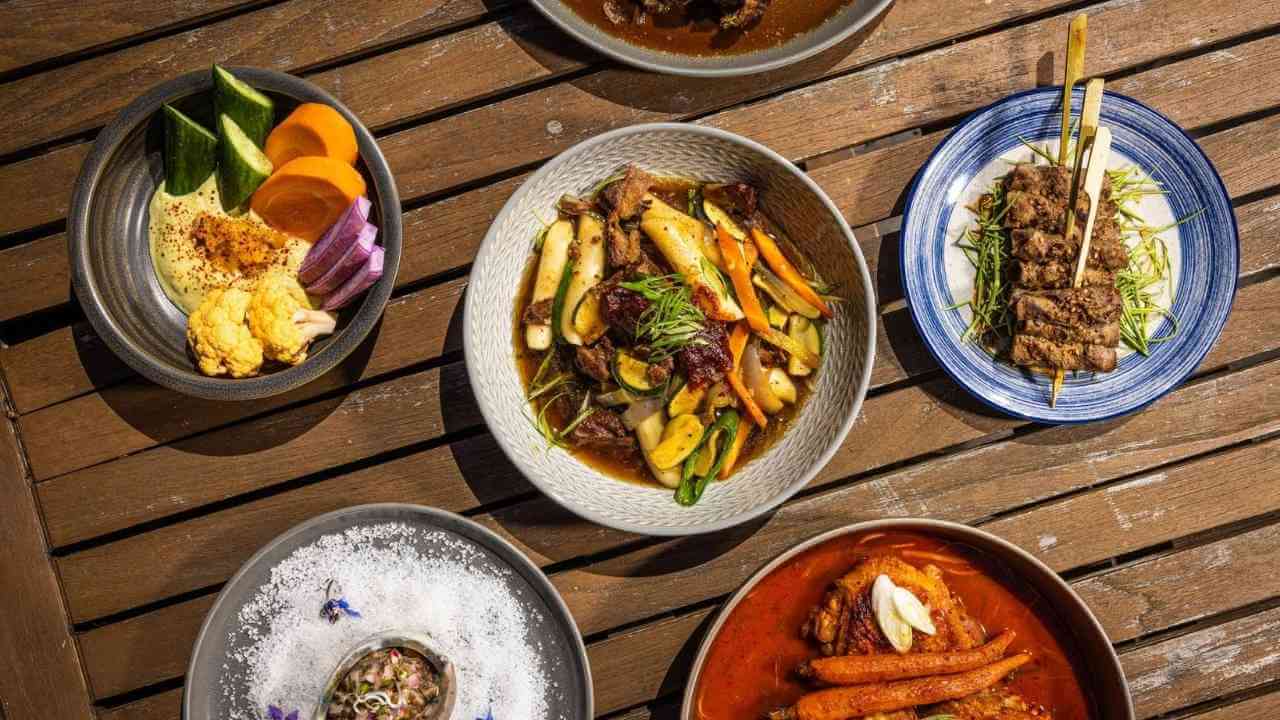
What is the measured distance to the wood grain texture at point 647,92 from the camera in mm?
2191

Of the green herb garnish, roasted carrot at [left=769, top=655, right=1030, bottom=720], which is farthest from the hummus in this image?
roasted carrot at [left=769, top=655, right=1030, bottom=720]

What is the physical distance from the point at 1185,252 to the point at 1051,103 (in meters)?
0.53

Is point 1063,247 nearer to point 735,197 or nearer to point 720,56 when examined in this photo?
point 735,197

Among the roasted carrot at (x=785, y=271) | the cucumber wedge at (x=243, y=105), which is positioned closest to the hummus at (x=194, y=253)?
the cucumber wedge at (x=243, y=105)

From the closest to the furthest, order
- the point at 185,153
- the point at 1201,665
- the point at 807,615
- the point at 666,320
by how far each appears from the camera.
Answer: the point at 666,320 < the point at 185,153 < the point at 807,615 < the point at 1201,665

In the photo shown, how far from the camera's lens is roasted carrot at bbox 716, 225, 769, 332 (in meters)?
2.02

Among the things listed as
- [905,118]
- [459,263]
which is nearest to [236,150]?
[459,263]

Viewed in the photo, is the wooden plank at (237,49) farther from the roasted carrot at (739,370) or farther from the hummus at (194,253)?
the roasted carrot at (739,370)

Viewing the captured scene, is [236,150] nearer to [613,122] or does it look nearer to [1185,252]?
[613,122]

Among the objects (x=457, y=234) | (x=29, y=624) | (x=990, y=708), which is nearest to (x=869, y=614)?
(x=990, y=708)

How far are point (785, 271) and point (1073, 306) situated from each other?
72cm

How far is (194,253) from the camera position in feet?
6.82

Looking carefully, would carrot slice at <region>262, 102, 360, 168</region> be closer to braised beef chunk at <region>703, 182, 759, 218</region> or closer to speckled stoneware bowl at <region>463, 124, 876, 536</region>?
speckled stoneware bowl at <region>463, 124, 876, 536</region>

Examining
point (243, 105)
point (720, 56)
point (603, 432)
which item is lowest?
point (603, 432)
